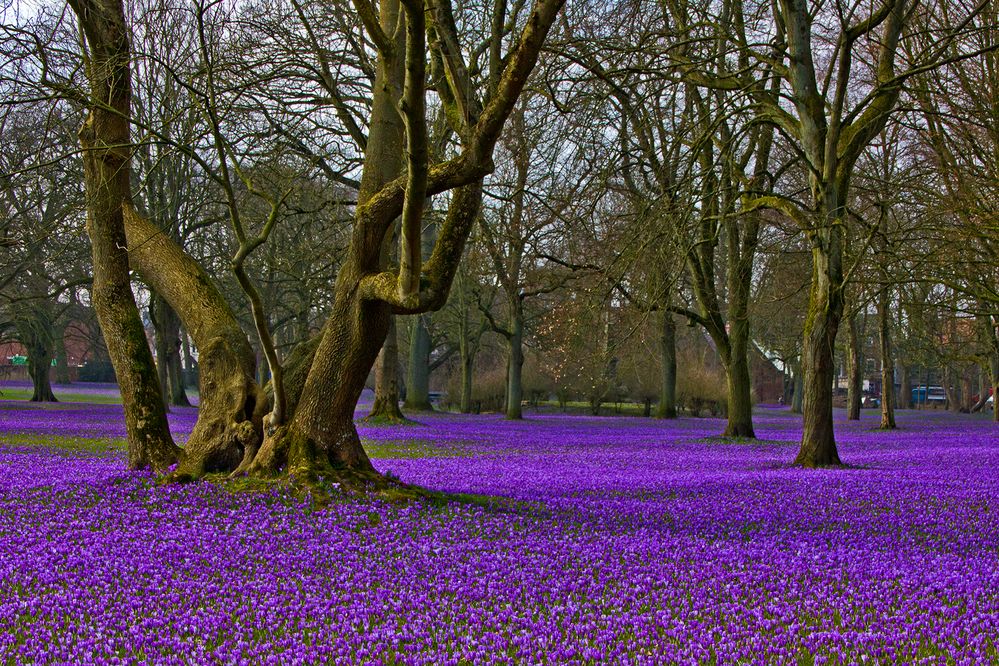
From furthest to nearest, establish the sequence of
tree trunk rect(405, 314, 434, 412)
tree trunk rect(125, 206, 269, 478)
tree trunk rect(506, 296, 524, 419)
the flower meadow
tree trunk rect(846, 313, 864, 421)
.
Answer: tree trunk rect(405, 314, 434, 412), tree trunk rect(846, 313, 864, 421), tree trunk rect(506, 296, 524, 419), tree trunk rect(125, 206, 269, 478), the flower meadow

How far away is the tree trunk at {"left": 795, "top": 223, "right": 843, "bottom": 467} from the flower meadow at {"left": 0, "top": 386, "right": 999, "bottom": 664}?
3.97m

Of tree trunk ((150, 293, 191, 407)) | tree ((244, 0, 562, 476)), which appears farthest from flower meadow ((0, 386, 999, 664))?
tree trunk ((150, 293, 191, 407))

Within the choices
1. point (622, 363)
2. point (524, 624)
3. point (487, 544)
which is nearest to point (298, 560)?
point (487, 544)

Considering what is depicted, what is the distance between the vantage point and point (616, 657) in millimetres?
3926

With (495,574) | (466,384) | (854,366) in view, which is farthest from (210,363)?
(466,384)

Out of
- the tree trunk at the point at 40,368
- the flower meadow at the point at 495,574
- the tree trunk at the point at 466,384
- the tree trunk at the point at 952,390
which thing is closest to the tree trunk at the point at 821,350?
the flower meadow at the point at 495,574

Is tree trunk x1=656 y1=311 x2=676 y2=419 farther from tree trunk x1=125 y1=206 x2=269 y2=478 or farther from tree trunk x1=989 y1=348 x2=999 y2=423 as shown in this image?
tree trunk x1=125 y1=206 x2=269 y2=478

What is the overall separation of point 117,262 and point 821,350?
35.3 feet

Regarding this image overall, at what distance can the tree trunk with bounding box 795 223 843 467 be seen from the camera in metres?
13.6

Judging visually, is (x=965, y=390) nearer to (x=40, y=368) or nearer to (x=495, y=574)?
(x=40, y=368)

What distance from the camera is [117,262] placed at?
9180mm

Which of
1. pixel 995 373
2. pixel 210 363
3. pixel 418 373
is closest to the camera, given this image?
pixel 210 363

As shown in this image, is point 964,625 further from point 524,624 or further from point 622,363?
point 622,363

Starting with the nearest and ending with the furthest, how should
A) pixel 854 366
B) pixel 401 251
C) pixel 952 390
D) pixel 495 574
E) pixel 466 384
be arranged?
pixel 495 574 < pixel 401 251 < pixel 854 366 < pixel 466 384 < pixel 952 390
